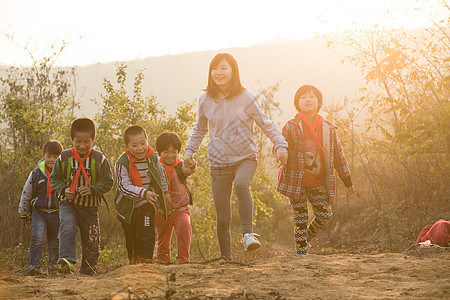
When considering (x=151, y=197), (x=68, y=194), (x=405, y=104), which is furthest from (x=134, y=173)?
(x=405, y=104)

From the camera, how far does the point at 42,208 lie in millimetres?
6324

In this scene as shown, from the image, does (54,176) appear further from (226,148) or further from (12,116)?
(12,116)

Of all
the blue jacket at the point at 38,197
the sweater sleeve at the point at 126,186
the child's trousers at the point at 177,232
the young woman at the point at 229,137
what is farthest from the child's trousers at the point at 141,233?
the blue jacket at the point at 38,197

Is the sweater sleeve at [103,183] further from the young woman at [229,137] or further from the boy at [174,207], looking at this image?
the young woman at [229,137]

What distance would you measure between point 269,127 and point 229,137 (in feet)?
1.32

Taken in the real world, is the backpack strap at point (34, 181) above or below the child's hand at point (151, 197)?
above

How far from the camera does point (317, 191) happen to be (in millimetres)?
5289

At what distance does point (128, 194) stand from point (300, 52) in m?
92.3

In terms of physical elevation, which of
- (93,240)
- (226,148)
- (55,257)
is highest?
(226,148)

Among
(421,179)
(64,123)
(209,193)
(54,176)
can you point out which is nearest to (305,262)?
(54,176)

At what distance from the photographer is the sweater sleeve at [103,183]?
4.95 meters

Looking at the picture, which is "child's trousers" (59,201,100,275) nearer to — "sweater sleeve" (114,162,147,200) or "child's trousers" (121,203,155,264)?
"child's trousers" (121,203,155,264)

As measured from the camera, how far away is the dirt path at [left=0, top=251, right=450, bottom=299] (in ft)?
9.25

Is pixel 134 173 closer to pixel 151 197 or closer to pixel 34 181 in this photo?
pixel 151 197
